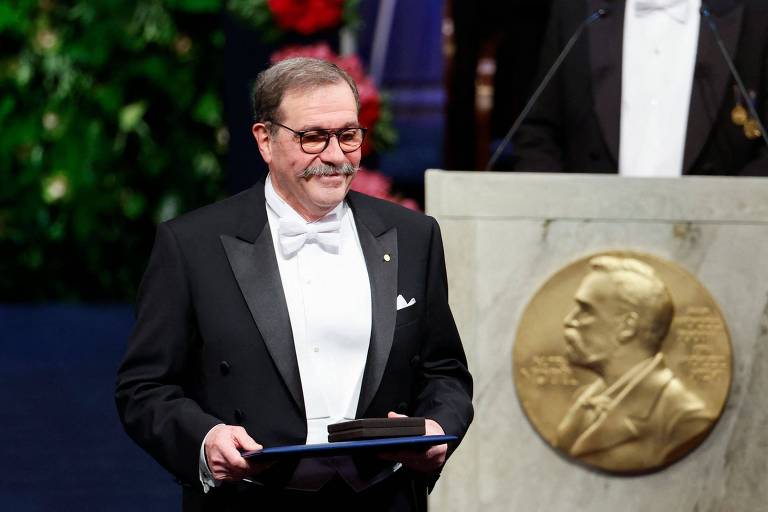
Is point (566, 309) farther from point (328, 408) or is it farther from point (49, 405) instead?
point (49, 405)

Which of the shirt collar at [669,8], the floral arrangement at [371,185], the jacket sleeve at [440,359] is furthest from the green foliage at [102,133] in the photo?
the jacket sleeve at [440,359]

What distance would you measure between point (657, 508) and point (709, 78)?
1.09 meters

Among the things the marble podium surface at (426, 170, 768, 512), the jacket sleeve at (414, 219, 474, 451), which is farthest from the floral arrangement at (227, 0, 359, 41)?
the jacket sleeve at (414, 219, 474, 451)

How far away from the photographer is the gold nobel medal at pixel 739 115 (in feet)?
12.4

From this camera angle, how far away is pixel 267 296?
→ 8.47 ft

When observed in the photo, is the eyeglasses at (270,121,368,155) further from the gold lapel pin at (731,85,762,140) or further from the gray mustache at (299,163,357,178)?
the gold lapel pin at (731,85,762,140)

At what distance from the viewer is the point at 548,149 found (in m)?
4.01

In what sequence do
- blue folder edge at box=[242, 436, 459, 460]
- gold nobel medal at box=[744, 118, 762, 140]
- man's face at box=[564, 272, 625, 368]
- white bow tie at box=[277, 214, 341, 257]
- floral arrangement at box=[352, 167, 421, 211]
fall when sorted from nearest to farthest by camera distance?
blue folder edge at box=[242, 436, 459, 460]
white bow tie at box=[277, 214, 341, 257]
man's face at box=[564, 272, 625, 368]
gold nobel medal at box=[744, 118, 762, 140]
floral arrangement at box=[352, 167, 421, 211]

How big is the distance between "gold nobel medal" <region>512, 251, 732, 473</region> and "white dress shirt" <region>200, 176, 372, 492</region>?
924mm

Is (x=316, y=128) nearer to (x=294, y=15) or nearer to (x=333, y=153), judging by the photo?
(x=333, y=153)

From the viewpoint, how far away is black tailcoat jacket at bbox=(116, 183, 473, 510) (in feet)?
8.39

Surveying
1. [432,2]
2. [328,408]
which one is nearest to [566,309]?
[328,408]

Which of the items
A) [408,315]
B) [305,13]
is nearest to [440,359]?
[408,315]

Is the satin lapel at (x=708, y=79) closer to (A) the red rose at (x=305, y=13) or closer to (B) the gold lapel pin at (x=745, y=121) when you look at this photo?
(B) the gold lapel pin at (x=745, y=121)
